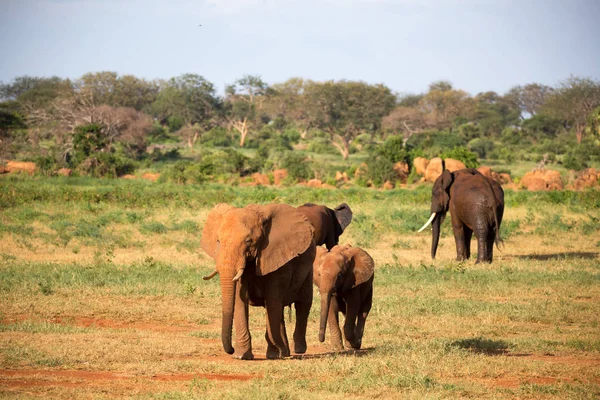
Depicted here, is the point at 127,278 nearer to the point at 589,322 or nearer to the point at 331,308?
the point at 331,308

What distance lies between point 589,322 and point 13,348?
7.82 metres

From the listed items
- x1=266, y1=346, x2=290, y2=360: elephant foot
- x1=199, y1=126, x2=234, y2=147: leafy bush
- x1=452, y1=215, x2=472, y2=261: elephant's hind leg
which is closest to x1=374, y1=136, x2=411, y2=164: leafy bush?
x1=199, y1=126, x2=234, y2=147: leafy bush

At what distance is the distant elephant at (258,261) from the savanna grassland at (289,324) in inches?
16.5

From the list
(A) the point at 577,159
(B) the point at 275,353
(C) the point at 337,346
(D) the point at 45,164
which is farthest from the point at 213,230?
(A) the point at 577,159

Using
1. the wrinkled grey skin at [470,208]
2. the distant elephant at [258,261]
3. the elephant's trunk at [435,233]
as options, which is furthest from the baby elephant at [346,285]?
the elephant's trunk at [435,233]

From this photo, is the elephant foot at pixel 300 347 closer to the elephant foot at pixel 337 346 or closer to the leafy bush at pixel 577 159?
the elephant foot at pixel 337 346

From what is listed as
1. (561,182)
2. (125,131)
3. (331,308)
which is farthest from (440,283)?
(125,131)

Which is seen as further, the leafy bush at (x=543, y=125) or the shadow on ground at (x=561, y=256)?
the leafy bush at (x=543, y=125)

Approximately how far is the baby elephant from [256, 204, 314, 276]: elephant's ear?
31.3 inches

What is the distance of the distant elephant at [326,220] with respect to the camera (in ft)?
47.4

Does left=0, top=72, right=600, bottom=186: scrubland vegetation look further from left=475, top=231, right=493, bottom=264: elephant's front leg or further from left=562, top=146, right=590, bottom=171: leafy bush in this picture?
left=475, top=231, right=493, bottom=264: elephant's front leg

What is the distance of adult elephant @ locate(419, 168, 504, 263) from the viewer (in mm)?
17953

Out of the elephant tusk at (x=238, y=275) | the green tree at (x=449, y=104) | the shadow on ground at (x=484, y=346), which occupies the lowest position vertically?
the shadow on ground at (x=484, y=346)

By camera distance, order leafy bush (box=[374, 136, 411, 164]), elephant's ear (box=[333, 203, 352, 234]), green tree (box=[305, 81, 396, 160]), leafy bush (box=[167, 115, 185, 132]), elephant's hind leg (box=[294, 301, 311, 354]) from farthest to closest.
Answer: leafy bush (box=[167, 115, 185, 132]) < green tree (box=[305, 81, 396, 160]) < leafy bush (box=[374, 136, 411, 164]) < elephant's ear (box=[333, 203, 352, 234]) < elephant's hind leg (box=[294, 301, 311, 354])
